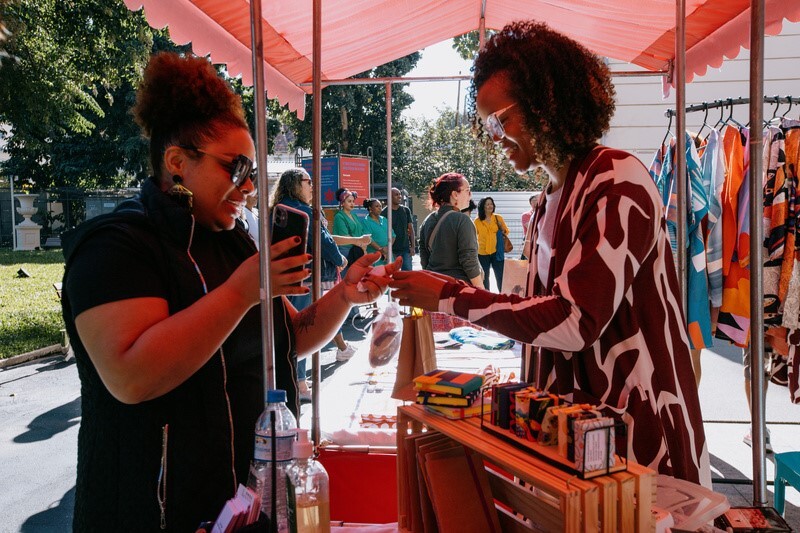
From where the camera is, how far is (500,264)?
9.78 m

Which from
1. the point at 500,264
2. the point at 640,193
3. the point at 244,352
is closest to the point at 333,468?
the point at 244,352

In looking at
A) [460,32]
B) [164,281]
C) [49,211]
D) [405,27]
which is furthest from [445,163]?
[164,281]

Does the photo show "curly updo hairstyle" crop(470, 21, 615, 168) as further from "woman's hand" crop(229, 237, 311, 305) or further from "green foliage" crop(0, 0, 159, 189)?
"green foliage" crop(0, 0, 159, 189)

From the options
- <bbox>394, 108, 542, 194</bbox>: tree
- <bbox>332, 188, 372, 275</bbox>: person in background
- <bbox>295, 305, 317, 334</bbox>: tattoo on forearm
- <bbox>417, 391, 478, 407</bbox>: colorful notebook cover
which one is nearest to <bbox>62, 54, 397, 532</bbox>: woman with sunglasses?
<bbox>295, 305, 317, 334</bbox>: tattoo on forearm

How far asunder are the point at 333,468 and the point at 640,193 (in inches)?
56.4

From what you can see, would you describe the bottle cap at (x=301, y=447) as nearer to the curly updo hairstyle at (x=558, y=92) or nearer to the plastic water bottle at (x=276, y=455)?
the plastic water bottle at (x=276, y=455)

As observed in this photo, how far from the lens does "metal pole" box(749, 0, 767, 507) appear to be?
1895mm

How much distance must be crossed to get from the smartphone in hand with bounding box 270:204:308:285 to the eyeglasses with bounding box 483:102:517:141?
0.61 metres

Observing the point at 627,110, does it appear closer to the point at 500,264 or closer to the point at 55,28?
the point at 500,264

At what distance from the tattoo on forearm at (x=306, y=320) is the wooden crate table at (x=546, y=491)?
0.46 metres

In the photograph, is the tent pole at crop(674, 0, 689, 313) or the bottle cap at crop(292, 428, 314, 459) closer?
the bottle cap at crop(292, 428, 314, 459)

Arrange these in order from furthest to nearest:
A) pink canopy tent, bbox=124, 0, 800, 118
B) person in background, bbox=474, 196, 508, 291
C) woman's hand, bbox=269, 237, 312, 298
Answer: person in background, bbox=474, 196, 508, 291
pink canopy tent, bbox=124, 0, 800, 118
woman's hand, bbox=269, 237, 312, 298

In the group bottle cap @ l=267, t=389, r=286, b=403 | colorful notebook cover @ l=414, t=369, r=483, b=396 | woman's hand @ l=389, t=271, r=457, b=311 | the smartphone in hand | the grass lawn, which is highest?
the smartphone in hand

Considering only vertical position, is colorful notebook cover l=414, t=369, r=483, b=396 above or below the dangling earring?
below
